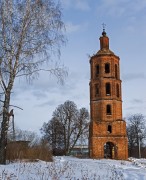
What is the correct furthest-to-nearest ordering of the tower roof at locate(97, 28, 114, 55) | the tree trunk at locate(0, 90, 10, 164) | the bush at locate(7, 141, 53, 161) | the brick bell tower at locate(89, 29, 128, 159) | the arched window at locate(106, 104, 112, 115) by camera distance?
the tower roof at locate(97, 28, 114, 55) < the arched window at locate(106, 104, 112, 115) < the brick bell tower at locate(89, 29, 128, 159) < the bush at locate(7, 141, 53, 161) < the tree trunk at locate(0, 90, 10, 164)

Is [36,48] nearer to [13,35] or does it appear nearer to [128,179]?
[13,35]

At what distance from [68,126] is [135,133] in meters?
16.3

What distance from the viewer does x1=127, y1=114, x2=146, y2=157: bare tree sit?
65938mm

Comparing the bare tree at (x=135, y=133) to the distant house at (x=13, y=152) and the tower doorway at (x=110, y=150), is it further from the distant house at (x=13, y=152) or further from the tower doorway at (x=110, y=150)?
the distant house at (x=13, y=152)

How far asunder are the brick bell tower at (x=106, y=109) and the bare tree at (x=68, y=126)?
12535 millimetres

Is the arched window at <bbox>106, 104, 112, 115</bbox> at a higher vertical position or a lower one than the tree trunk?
higher

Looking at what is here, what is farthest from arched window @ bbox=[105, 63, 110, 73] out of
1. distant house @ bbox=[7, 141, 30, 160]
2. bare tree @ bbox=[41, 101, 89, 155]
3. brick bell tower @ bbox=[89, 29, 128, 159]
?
distant house @ bbox=[7, 141, 30, 160]

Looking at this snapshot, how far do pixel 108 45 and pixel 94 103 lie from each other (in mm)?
8875

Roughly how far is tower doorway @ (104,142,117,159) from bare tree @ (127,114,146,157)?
21.3 m

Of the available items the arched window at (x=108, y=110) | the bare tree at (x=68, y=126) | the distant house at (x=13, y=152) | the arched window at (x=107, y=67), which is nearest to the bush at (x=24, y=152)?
the distant house at (x=13, y=152)

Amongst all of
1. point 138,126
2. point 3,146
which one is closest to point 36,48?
point 3,146

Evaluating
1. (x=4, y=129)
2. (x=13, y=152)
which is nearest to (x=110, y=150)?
(x=13, y=152)

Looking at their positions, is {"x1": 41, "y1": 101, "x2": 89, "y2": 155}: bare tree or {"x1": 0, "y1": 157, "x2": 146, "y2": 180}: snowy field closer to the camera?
{"x1": 0, "y1": 157, "x2": 146, "y2": 180}: snowy field

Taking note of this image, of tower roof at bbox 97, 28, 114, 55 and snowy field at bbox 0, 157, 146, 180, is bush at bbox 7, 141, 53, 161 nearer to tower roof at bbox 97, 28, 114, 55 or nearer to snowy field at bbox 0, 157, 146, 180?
snowy field at bbox 0, 157, 146, 180
